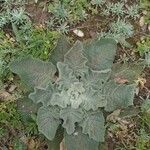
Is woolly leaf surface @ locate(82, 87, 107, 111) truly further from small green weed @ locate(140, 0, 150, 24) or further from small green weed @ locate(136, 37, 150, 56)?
small green weed @ locate(140, 0, 150, 24)

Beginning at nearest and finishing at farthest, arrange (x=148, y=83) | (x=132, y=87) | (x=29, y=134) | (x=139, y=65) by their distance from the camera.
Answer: (x=132, y=87)
(x=139, y=65)
(x=29, y=134)
(x=148, y=83)

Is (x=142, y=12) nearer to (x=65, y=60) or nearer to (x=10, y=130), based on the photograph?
(x=65, y=60)

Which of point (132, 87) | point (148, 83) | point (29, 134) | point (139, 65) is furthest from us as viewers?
point (148, 83)

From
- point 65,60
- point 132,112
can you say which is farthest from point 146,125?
point 65,60

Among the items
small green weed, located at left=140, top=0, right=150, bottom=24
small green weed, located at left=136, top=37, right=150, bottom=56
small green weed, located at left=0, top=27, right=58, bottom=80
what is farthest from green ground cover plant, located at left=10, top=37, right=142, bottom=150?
small green weed, located at left=140, top=0, right=150, bottom=24

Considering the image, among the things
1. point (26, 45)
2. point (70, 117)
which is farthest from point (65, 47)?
point (26, 45)

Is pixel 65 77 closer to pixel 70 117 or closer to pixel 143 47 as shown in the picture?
pixel 70 117

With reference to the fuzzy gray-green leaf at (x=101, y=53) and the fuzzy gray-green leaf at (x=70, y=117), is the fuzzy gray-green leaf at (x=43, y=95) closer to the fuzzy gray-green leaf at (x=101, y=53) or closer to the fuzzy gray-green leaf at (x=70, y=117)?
the fuzzy gray-green leaf at (x=70, y=117)
